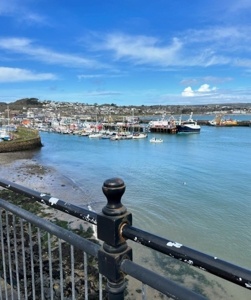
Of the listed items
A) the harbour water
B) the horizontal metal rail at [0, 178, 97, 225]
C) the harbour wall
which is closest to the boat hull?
the harbour wall

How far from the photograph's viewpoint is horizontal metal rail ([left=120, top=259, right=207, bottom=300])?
1.00 meters

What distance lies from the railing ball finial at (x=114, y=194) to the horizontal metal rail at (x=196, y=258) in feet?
0.31

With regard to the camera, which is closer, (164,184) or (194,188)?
(194,188)

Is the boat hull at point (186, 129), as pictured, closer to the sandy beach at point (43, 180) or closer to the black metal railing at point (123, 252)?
the sandy beach at point (43, 180)

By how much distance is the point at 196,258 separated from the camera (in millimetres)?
1059

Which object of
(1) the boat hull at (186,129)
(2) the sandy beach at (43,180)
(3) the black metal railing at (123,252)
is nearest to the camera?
(3) the black metal railing at (123,252)

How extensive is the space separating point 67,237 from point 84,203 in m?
14.3

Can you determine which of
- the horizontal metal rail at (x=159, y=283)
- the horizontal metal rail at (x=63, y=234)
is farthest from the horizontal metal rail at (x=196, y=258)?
the horizontal metal rail at (x=63, y=234)

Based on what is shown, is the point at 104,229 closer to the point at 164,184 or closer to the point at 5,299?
the point at 5,299

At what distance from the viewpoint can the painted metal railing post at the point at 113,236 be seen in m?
1.24

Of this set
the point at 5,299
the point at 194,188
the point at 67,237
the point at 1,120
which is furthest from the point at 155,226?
the point at 1,120

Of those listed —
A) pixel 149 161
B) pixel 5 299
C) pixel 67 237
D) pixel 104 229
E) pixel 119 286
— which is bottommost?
pixel 149 161

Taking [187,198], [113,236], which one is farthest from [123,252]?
[187,198]

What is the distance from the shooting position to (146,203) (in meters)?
16.2
